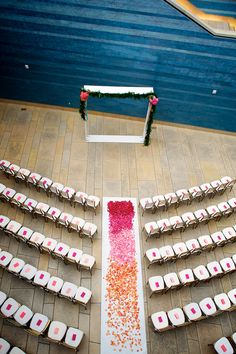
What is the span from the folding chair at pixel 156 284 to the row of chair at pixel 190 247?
1.43 feet

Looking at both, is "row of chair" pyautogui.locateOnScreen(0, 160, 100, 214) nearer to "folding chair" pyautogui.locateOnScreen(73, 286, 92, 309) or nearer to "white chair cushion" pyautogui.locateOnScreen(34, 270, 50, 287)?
"white chair cushion" pyautogui.locateOnScreen(34, 270, 50, 287)

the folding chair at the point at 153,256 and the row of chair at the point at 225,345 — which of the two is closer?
the row of chair at the point at 225,345

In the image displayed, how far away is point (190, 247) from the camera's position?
7.48 m

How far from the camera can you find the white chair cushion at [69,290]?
21.4 ft

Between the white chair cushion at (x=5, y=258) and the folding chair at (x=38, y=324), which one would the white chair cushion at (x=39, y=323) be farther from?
the white chair cushion at (x=5, y=258)

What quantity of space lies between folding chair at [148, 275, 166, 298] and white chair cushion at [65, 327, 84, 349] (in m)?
1.86

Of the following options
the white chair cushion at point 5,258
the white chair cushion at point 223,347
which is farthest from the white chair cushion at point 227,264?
the white chair cushion at point 5,258

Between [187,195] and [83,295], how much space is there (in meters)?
4.11

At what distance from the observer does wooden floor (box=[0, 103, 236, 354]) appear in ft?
21.7

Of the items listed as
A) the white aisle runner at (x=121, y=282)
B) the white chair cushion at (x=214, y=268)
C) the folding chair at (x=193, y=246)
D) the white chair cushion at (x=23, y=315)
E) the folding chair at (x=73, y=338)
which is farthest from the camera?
the folding chair at (x=193, y=246)

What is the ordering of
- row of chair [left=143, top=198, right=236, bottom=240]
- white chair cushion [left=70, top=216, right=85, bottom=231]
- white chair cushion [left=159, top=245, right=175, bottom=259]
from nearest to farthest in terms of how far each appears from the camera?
white chair cushion [left=159, top=245, right=175, bottom=259] → white chair cushion [left=70, top=216, right=85, bottom=231] → row of chair [left=143, top=198, right=236, bottom=240]

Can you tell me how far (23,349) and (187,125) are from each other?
9.10 metres

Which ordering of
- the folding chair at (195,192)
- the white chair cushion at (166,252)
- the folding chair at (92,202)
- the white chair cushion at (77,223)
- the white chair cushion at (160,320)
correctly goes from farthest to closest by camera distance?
the folding chair at (195,192) → the folding chair at (92,202) → the white chair cushion at (77,223) → the white chair cushion at (166,252) → the white chair cushion at (160,320)

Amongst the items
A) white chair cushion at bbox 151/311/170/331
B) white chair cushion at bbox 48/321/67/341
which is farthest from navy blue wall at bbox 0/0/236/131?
white chair cushion at bbox 48/321/67/341
